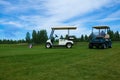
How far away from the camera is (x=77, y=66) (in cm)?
959

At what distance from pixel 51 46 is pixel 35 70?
17779mm

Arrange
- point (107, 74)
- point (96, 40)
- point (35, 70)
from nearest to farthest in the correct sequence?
point (107, 74), point (35, 70), point (96, 40)

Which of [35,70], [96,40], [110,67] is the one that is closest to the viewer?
[35,70]

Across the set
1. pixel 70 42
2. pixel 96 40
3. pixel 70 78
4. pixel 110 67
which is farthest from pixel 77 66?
pixel 70 42

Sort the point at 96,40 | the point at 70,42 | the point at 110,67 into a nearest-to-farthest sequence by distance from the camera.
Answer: the point at 110,67 < the point at 96,40 < the point at 70,42

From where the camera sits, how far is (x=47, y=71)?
862 centimetres

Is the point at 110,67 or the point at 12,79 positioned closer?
the point at 12,79

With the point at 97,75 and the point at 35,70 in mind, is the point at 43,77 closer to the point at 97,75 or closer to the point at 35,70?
the point at 35,70

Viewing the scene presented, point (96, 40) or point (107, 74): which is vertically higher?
point (96, 40)

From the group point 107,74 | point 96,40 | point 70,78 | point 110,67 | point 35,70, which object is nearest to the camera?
point 70,78

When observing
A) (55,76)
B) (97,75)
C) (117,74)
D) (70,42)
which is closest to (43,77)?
(55,76)

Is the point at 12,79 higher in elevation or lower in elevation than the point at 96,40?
lower

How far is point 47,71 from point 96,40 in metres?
15.7

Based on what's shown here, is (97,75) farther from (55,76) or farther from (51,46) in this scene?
(51,46)
